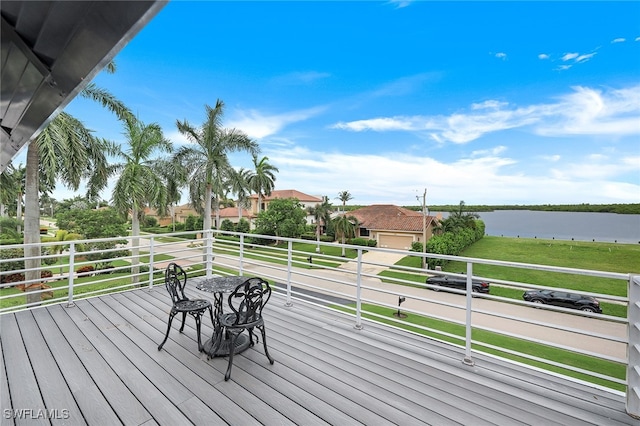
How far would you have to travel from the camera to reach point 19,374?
2277 mm

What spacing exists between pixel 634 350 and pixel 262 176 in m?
30.5

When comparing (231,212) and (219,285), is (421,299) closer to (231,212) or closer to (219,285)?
(219,285)

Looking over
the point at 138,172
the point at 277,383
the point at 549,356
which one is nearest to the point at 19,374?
the point at 277,383

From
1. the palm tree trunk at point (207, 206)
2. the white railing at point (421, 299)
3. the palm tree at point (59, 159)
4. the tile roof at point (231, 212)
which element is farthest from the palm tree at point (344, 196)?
the palm tree at point (59, 159)

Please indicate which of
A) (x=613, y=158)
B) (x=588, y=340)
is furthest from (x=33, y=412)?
(x=613, y=158)

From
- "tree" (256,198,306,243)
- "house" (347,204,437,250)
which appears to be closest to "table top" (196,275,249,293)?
"tree" (256,198,306,243)

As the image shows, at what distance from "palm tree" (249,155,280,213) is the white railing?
48.4 feet

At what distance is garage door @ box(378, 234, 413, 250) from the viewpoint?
27109 mm

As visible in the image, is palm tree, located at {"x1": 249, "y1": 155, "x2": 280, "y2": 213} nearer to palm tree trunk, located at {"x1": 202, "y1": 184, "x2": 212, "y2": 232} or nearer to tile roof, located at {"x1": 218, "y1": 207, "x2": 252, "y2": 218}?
tile roof, located at {"x1": 218, "y1": 207, "x2": 252, "y2": 218}

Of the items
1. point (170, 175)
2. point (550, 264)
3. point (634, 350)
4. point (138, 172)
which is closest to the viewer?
point (634, 350)

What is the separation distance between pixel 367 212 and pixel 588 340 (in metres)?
24.1

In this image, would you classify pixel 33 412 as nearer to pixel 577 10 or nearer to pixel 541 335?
pixel 577 10

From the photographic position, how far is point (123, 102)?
30.5 feet

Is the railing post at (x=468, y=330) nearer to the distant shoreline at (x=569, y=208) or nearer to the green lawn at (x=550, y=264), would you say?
the green lawn at (x=550, y=264)
